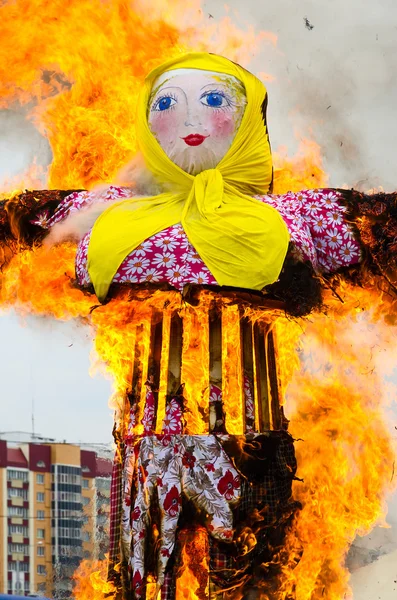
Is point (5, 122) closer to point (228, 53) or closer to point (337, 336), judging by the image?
point (228, 53)

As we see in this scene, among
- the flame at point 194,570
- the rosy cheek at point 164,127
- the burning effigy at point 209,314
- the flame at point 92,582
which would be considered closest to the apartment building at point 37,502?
the flame at point 92,582

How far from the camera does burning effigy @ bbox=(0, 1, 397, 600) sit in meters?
6.11

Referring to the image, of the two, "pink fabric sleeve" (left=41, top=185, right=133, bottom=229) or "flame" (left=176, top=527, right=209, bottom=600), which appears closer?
"flame" (left=176, top=527, right=209, bottom=600)

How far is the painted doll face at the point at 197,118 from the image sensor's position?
6480 millimetres

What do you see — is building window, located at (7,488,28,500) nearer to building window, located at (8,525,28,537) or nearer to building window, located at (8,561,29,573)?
building window, located at (8,561,29,573)

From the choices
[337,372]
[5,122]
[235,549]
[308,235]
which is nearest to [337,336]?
[337,372]

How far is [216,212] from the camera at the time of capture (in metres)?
6.22

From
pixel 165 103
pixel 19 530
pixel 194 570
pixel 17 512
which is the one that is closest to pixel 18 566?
pixel 19 530

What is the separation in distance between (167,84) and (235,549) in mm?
2289

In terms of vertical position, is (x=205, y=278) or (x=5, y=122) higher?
(x=5, y=122)

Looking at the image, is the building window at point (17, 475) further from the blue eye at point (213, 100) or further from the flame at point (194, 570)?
the blue eye at point (213, 100)

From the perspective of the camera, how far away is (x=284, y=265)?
610 cm

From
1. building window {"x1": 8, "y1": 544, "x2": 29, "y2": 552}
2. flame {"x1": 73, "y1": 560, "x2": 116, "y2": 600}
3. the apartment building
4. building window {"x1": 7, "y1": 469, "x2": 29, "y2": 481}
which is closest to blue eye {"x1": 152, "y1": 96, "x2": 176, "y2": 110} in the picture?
flame {"x1": 73, "y1": 560, "x2": 116, "y2": 600}

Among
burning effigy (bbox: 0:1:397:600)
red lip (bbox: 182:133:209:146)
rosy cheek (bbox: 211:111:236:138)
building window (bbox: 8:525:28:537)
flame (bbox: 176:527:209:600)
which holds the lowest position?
flame (bbox: 176:527:209:600)
